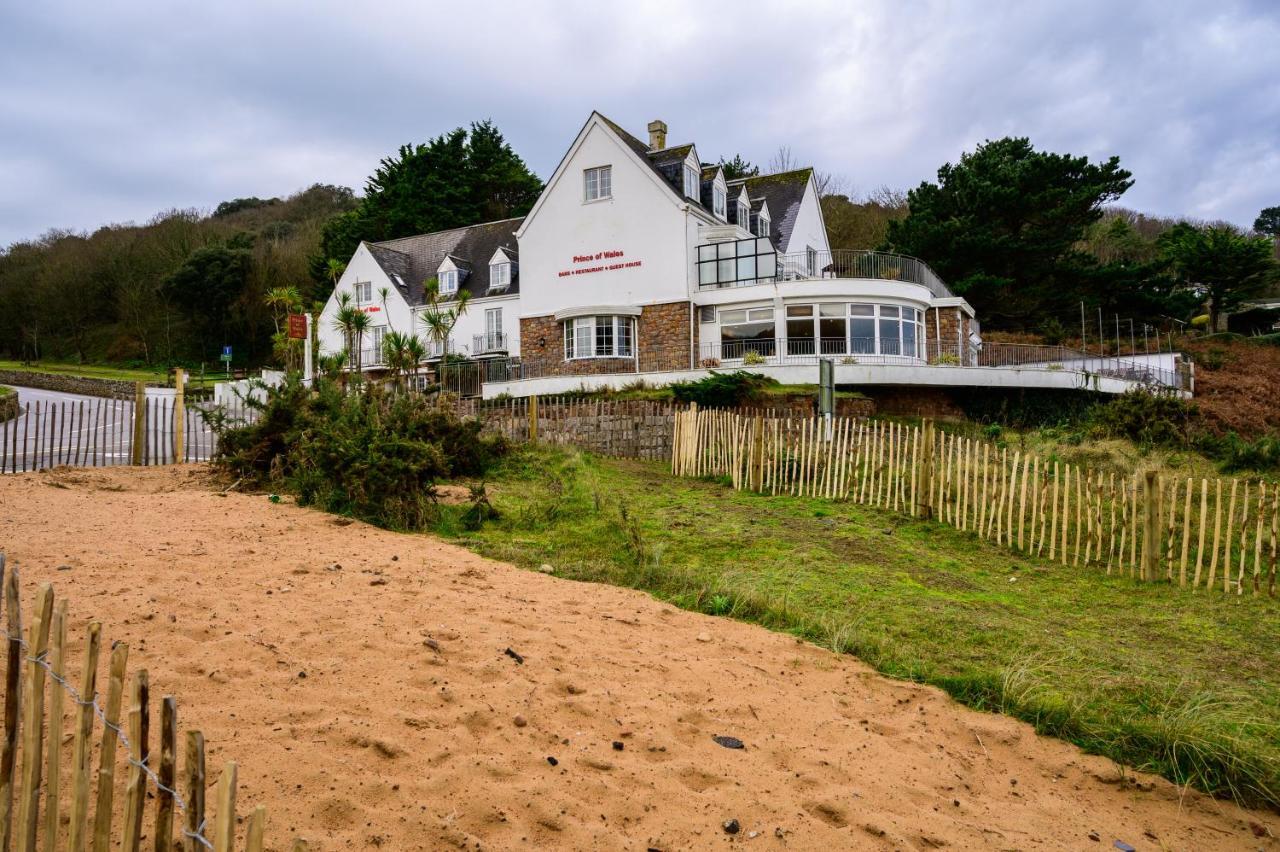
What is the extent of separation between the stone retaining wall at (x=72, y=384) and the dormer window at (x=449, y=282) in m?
17.0

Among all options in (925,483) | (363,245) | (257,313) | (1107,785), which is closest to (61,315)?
(257,313)

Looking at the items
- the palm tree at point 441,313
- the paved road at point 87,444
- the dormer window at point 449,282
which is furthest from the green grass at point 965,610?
the dormer window at point 449,282

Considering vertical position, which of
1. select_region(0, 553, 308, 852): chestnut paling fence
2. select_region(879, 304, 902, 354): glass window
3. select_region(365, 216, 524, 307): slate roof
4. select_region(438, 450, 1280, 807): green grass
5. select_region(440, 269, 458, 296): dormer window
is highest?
select_region(365, 216, 524, 307): slate roof

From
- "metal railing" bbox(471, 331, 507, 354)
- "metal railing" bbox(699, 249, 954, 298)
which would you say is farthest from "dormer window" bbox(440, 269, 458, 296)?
"metal railing" bbox(699, 249, 954, 298)

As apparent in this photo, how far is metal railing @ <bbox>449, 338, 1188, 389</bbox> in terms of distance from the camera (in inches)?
1080

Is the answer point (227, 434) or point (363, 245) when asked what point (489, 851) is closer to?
point (227, 434)

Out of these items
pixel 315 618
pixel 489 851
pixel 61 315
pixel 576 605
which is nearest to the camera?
pixel 489 851

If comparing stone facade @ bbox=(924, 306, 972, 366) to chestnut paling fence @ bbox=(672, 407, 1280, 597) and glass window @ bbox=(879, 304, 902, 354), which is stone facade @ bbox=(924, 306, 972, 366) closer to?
glass window @ bbox=(879, 304, 902, 354)

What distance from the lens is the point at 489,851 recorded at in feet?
10.5

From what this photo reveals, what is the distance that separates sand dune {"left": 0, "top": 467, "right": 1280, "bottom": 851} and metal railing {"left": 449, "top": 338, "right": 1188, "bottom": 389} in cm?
2098

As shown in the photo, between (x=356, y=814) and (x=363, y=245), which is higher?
(x=363, y=245)

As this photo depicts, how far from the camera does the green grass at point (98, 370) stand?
1896 inches

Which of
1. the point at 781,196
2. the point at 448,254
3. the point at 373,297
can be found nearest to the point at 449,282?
the point at 448,254

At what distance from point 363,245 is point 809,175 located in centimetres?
2073
